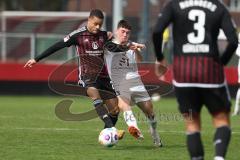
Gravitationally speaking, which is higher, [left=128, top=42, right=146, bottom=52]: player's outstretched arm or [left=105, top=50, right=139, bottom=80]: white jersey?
[left=128, top=42, right=146, bottom=52]: player's outstretched arm

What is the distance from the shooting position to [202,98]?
884 centimetres

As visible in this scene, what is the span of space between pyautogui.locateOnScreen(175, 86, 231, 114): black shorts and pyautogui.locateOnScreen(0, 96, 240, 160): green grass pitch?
76.3 inches

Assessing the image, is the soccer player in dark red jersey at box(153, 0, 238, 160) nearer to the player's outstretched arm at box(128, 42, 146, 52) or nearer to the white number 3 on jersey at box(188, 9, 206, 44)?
the white number 3 on jersey at box(188, 9, 206, 44)

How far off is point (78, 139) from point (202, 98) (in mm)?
4570

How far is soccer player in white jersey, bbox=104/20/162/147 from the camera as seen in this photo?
1230 centimetres

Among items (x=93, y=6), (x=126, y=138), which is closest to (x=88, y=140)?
(x=126, y=138)

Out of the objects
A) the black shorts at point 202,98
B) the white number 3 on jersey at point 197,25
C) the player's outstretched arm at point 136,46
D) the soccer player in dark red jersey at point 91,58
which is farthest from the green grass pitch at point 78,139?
the white number 3 on jersey at point 197,25

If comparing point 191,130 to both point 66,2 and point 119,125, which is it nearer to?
point 119,125

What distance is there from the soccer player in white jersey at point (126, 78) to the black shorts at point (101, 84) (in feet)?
0.81

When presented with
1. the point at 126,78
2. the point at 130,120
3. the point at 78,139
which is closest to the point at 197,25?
the point at 130,120

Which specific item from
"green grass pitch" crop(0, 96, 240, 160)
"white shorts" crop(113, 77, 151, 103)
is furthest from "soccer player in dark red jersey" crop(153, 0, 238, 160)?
"white shorts" crop(113, 77, 151, 103)

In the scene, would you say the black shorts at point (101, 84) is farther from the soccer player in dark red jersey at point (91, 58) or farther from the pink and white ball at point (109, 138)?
the pink and white ball at point (109, 138)

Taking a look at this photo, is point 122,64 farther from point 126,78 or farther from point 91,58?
point 91,58

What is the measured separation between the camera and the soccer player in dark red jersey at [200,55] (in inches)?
337
